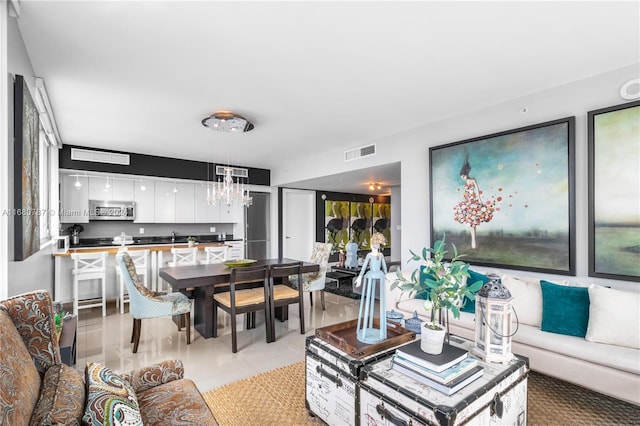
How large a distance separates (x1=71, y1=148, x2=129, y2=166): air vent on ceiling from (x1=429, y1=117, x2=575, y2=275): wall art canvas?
501 centimetres

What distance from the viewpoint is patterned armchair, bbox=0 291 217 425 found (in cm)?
91

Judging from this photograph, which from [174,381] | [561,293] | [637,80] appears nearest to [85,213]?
[174,381]

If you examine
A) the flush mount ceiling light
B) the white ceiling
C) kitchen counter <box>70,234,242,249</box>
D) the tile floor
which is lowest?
the tile floor

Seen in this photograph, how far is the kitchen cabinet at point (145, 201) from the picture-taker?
19.3 feet

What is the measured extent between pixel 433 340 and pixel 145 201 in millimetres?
5829

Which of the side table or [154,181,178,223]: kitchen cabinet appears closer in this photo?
the side table

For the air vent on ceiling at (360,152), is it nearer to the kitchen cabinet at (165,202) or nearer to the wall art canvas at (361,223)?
the kitchen cabinet at (165,202)

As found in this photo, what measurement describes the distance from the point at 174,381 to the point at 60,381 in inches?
28.0

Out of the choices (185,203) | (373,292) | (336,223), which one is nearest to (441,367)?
(373,292)

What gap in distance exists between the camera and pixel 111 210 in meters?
5.69

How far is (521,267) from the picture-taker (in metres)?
3.13

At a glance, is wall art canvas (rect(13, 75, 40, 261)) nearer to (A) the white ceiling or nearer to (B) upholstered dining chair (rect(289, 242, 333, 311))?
(A) the white ceiling

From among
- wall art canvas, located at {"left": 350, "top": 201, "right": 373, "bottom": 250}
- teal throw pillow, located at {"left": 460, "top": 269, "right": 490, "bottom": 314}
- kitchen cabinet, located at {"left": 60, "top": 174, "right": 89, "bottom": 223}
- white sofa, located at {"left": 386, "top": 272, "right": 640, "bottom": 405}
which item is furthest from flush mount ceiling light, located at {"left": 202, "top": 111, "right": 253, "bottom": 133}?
wall art canvas, located at {"left": 350, "top": 201, "right": 373, "bottom": 250}

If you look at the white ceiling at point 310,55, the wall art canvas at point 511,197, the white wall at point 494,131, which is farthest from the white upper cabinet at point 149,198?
the wall art canvas at point 511,197
